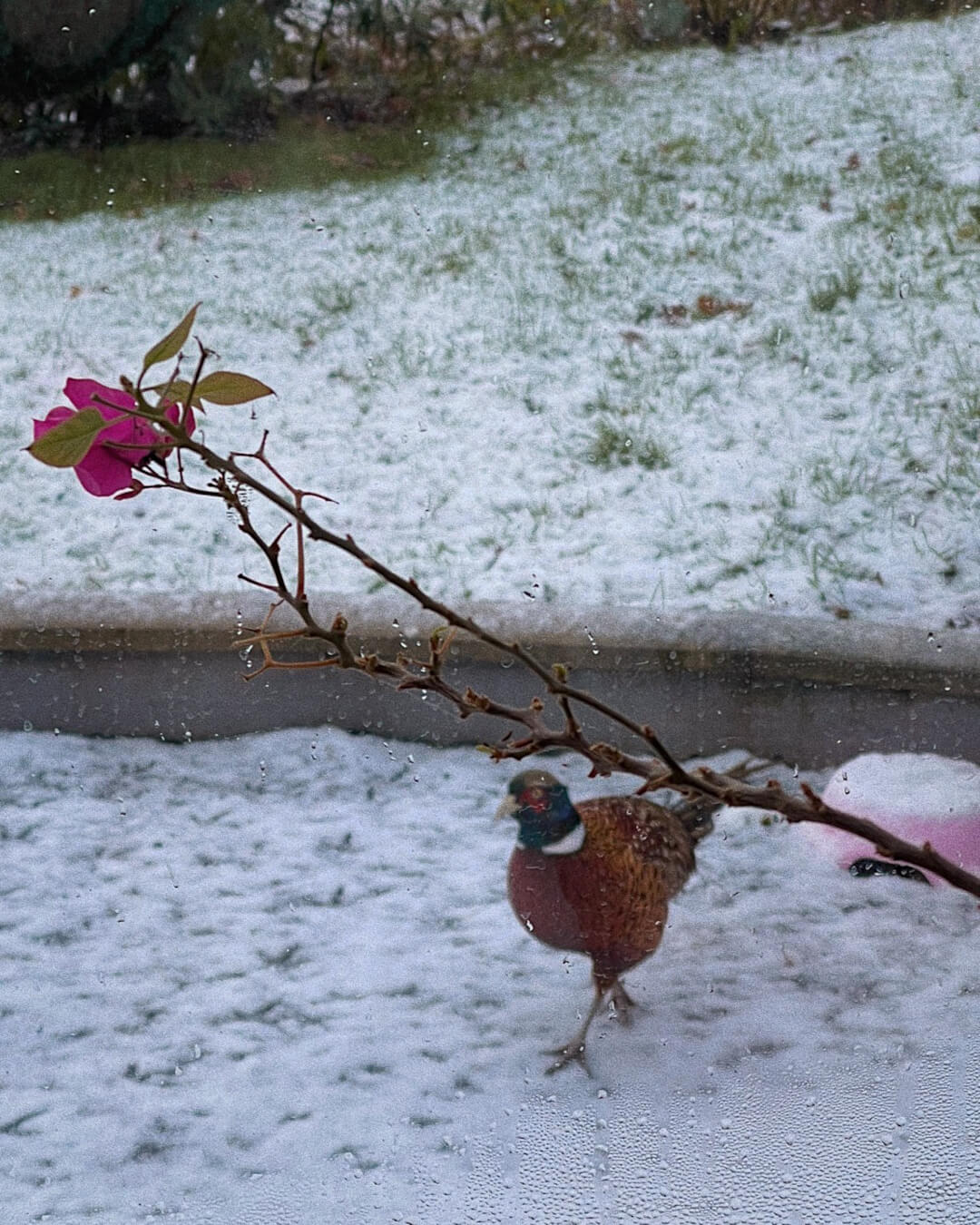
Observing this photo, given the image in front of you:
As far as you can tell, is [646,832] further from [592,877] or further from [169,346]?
[169,346]

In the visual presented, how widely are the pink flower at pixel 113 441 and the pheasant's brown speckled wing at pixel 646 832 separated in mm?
292

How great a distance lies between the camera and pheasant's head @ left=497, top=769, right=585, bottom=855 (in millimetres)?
565

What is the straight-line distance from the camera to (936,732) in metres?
0.69

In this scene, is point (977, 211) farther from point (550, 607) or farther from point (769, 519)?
point (550, 607)

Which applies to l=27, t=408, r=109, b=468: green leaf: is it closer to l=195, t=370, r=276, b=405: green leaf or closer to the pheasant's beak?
l=195, t=370, r=276, b=405: green leaf

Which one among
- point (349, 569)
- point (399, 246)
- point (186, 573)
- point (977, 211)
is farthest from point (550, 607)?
point (977, 211)

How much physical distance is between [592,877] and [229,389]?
1.01 ft

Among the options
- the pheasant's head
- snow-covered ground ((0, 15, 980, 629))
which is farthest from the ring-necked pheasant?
snow-covered ground ((0, 15, 980, 629))

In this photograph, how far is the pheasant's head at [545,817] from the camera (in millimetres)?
565

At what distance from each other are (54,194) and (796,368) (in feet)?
1.79

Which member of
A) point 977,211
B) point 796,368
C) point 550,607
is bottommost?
point 550,607

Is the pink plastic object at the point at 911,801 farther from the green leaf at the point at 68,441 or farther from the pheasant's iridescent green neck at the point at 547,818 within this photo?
the green leaf at the point at 68,441

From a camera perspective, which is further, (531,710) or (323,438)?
(323,438)

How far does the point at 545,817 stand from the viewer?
1.86ft
